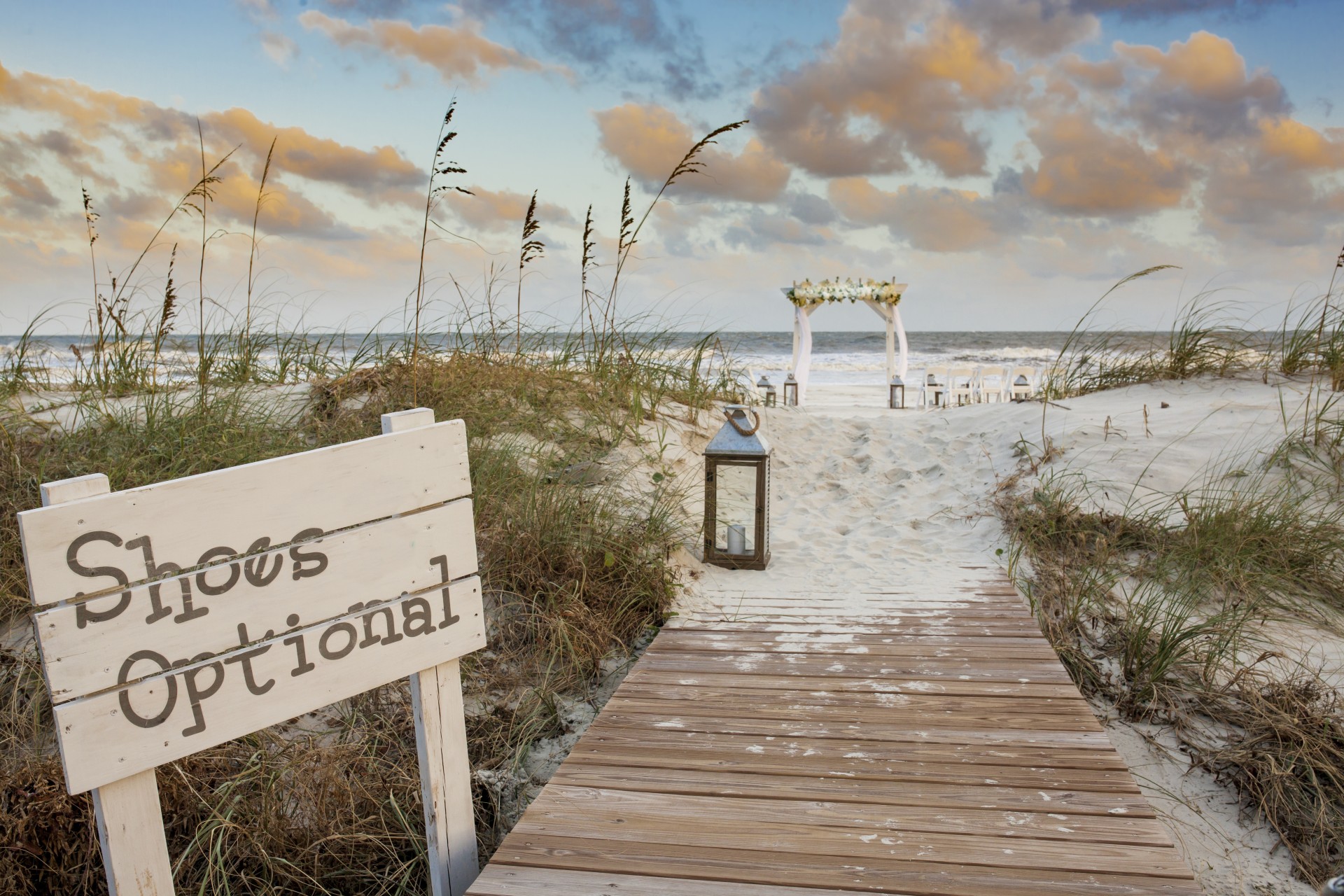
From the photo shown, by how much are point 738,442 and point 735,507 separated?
1.24ft

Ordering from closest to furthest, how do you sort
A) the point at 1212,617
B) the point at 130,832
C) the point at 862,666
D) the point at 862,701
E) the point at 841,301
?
the point at 130,832
the point at 862,701
the point at 862,666
the point at 1212,617
the point at 841,301

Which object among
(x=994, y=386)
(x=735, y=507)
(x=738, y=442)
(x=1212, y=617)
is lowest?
(x=994, y=386)

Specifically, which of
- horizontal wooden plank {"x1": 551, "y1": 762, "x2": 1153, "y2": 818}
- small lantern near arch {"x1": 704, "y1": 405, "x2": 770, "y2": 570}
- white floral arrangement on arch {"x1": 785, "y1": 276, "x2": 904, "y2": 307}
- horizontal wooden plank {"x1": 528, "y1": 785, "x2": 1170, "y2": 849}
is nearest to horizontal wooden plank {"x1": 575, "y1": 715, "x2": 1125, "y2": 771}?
horizontal wooden plank {"x1": 551, "y1": 762, "x2": 1153, "y2": 818}

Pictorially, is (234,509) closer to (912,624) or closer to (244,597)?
(244,597)

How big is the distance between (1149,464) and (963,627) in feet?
8.09

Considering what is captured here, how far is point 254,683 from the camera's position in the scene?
171cm

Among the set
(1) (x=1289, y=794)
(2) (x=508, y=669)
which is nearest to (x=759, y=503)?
(2) (x=508, y=669)

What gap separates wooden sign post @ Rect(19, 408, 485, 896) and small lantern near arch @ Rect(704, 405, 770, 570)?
2265mm

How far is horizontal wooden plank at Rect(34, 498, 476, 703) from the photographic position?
1.48 metres

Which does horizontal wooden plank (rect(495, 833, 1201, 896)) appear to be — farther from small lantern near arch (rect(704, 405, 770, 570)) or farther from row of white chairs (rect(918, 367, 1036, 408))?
row of white chairs (rect(918, 367, 1036, 408))

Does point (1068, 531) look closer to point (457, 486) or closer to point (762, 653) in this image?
point (762, 653)

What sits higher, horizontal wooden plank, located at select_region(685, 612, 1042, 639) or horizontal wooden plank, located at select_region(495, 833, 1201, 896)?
horizontal wooden plank, located at select_region(495, 833, 1201, 896)

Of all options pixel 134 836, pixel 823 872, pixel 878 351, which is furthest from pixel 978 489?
pixel 878 351

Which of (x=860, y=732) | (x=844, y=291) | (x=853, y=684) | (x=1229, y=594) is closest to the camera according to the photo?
(x=860, y=732)
